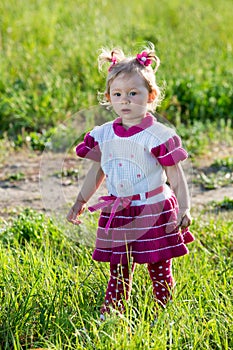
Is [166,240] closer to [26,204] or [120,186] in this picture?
[120,186]

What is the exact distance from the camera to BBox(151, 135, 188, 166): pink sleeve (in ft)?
10.5

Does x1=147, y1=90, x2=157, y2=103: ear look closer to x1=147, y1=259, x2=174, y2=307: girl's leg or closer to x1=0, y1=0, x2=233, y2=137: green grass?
x1=147, y1=259, x2=174, y2=307: girl's leg

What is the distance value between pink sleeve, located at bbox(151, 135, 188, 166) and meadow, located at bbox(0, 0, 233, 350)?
0.62 meters

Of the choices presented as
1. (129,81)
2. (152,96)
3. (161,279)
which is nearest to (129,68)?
(129,81)

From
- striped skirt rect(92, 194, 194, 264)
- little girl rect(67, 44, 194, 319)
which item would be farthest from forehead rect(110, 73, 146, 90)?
striped skirt rect(92, 194, 194, 264)

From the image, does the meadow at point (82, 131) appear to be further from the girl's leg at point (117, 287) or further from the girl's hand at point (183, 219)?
the girl's hand at point (183, 219)

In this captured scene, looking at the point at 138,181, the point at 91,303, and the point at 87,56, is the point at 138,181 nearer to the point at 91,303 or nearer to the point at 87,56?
the point at 91,303

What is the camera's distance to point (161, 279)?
3.41 m

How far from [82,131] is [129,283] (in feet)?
5.88

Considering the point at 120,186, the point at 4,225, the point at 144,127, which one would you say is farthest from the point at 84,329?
the point at 4,225

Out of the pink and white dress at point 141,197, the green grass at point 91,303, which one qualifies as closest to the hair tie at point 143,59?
the pink and white dress at point 141,197

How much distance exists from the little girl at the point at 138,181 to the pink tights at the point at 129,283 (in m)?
0.01

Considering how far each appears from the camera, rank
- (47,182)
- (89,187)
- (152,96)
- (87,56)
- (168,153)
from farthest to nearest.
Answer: (87,56) → (47,182) → (89,187) → (152,96) → (168,153)

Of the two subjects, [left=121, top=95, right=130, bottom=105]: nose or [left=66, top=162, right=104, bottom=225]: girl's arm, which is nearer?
[left=121, top=95, right=130, bottom=105]: nose
